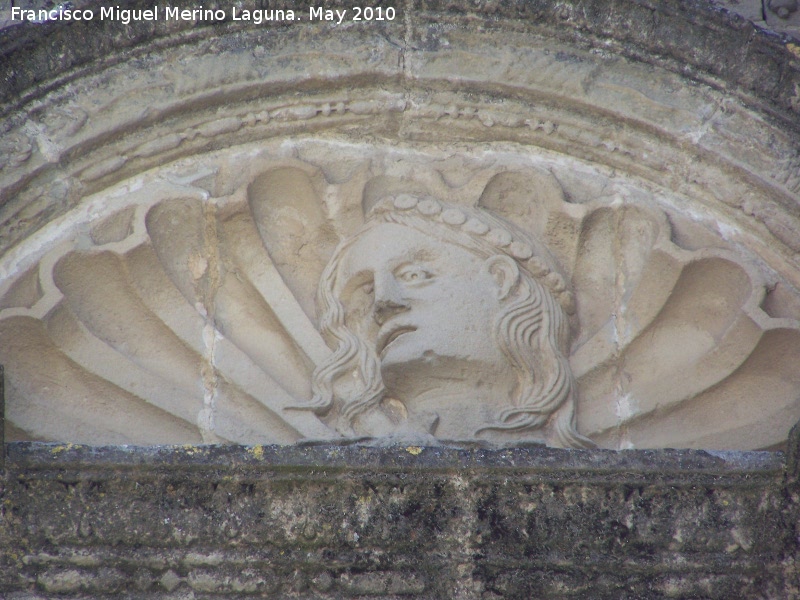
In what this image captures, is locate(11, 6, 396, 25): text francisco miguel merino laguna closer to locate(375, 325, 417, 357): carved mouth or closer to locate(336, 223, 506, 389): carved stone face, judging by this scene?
locate(336, 223, 506, 389): carved stone face

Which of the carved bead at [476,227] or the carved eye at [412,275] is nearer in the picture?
the carved eye at [412,275]

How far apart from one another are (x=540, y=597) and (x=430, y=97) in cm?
214

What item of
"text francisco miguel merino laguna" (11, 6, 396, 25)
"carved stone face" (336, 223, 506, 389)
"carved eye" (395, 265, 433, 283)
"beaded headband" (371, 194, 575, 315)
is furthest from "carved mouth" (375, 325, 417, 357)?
"text francisco miguel merino laguna" (11, 6, 396, 25)

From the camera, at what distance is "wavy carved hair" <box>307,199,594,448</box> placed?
14.4 ft

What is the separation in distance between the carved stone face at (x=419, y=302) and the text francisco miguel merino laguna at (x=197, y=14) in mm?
897

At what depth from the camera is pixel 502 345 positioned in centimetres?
446

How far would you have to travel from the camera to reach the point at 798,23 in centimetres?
504

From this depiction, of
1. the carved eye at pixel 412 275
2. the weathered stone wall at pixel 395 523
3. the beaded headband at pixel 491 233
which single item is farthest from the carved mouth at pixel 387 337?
the weathered stone wall at pixel 395 523

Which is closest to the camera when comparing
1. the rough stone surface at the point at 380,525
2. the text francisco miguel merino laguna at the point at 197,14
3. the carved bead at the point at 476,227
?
the rough stone surface at the point at 380,525

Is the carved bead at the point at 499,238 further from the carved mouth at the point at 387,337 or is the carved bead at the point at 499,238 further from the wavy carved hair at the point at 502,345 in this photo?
the carved mouth at the point at 387,337

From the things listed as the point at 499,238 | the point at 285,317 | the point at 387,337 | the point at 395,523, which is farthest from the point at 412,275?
the point at 395,523

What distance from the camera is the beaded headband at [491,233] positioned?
471cm

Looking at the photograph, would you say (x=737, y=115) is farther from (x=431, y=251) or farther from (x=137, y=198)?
(x=137, y=198)

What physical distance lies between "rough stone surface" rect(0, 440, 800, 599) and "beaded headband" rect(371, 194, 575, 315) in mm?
986
